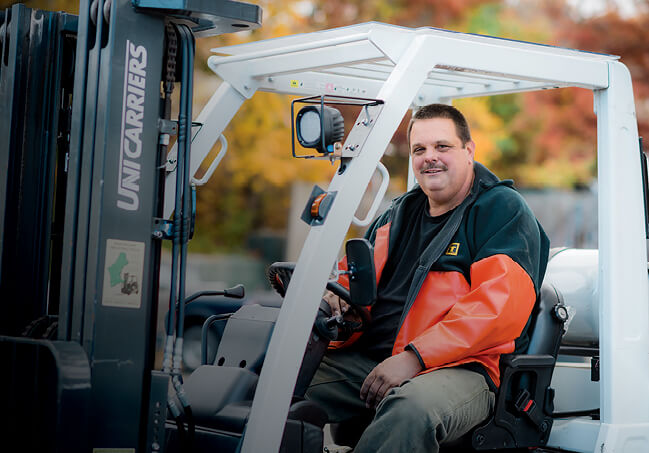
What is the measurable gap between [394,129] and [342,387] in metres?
1.39

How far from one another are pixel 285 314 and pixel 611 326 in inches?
59.6

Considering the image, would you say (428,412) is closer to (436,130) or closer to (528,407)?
(528,407)

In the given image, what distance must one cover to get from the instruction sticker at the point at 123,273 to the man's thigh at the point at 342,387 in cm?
132

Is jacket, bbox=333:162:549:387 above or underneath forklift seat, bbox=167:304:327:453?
above

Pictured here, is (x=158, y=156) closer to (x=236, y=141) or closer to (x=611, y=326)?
(x=611, y=326)

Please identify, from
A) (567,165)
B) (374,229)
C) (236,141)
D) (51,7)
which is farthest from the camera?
(567,165)

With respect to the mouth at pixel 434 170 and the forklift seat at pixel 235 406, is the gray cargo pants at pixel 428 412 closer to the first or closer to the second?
the forklift seat at pixel 235 406

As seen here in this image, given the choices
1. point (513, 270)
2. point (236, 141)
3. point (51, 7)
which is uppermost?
point (51, 7)

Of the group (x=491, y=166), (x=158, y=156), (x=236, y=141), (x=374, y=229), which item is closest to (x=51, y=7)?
(x=236, y=141)

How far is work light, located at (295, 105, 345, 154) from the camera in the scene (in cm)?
321

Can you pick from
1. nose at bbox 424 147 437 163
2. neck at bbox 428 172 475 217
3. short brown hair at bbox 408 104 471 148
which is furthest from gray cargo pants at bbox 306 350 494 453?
short brown hair at bbox 408 104 471 148

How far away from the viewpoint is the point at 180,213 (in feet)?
10.8

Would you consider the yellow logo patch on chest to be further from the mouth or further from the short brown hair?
the short brown hair

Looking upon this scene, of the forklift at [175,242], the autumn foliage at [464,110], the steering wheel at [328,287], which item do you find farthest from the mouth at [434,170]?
the autumn foliage at [464,110]
